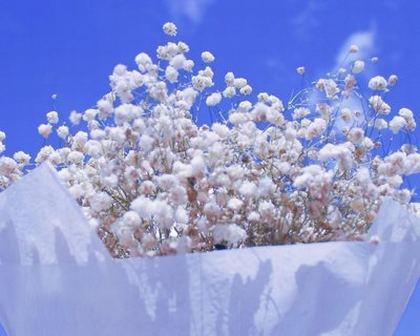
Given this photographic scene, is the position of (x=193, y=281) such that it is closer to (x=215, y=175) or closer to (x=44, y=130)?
(x=215, y=175)

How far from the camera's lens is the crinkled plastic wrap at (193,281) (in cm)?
142

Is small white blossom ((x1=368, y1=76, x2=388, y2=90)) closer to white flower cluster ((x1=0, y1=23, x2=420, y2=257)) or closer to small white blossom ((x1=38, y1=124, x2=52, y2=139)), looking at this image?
white flower cluster ((x1=0, y1=23, x2=420, y2=257))

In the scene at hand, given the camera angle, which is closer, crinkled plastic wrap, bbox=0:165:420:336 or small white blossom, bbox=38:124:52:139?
crinkled plastic wrap, bbox=0:165:420:336

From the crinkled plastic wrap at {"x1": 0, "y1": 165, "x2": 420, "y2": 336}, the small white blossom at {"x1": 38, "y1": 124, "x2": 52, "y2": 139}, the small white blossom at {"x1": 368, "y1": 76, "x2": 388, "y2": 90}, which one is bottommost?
the crinkled plastic wrap at {"x1": 0, "y1": 165, "x2": 420, "y2": 336}

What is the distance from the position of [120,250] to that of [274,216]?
0.35 meters

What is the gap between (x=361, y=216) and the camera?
67.4 inches

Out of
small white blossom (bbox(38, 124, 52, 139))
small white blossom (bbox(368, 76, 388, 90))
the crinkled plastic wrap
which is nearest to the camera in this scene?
the crinkled plastic wrap

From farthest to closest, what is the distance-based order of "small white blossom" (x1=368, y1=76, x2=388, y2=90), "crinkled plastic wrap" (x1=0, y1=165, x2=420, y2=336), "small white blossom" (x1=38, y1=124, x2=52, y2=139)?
1. "small white blossom" (x1=38, y1=124, x2=52, y2=139)
2. "small white blossom" (x1=368, y1=76, x2=388, y2=90)
3. "crinkled plastic wrap" (x1=0, y1=165, x2=420, y2=336)

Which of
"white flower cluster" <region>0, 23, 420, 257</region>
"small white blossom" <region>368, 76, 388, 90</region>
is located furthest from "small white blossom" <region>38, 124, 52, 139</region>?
"small white blossom" <region>368, 76, 388, 90</region>

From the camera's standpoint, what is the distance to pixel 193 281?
1416 millimetres

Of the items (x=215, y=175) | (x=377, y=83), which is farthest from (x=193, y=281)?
(x=377, y=83)

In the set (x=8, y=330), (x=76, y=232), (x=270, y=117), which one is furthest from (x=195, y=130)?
(x=8, y=330)

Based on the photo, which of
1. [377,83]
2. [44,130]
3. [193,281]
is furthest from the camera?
[44,130]

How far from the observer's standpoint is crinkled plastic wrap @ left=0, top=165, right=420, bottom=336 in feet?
4.66
